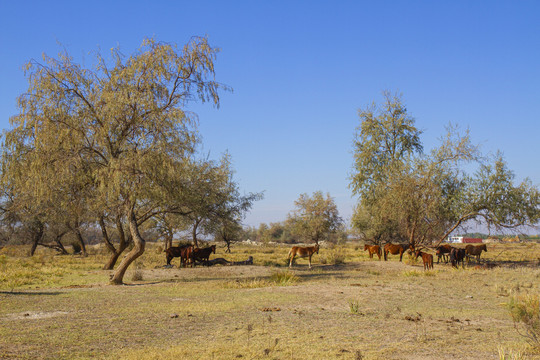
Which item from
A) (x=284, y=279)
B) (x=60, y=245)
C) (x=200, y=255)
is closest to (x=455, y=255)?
(x=284, y=279)

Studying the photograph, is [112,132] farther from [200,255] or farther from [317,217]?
[317,217]

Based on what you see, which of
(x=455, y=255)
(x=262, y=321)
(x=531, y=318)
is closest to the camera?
(x=531, y=318)

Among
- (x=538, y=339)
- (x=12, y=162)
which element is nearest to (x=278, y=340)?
(x=538, y=339)

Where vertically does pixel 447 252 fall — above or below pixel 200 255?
above

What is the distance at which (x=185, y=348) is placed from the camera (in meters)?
7.70

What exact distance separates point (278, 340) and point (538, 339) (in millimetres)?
4262

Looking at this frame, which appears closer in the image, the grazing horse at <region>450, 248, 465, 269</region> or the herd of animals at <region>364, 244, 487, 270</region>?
the herd of animals at <region>364, 244, 487, 270</region>

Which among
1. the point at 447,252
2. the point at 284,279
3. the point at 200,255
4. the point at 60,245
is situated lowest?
the point at 284,279

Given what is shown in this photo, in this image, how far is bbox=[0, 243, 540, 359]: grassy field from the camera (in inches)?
300

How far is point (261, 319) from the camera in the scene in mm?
10422

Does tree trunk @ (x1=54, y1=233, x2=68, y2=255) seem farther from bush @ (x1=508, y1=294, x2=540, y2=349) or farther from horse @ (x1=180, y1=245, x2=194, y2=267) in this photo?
bush @ (x1=508, y1=294, x2=540, y2=349)

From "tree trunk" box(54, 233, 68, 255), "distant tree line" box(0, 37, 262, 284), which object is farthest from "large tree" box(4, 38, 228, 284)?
"tree trunk" box(54, 233, 68, 255)

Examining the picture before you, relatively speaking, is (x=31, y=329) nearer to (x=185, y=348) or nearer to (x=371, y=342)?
(x=185, y=348)

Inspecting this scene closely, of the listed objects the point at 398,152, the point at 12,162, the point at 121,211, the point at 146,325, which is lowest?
the point at 146,325
